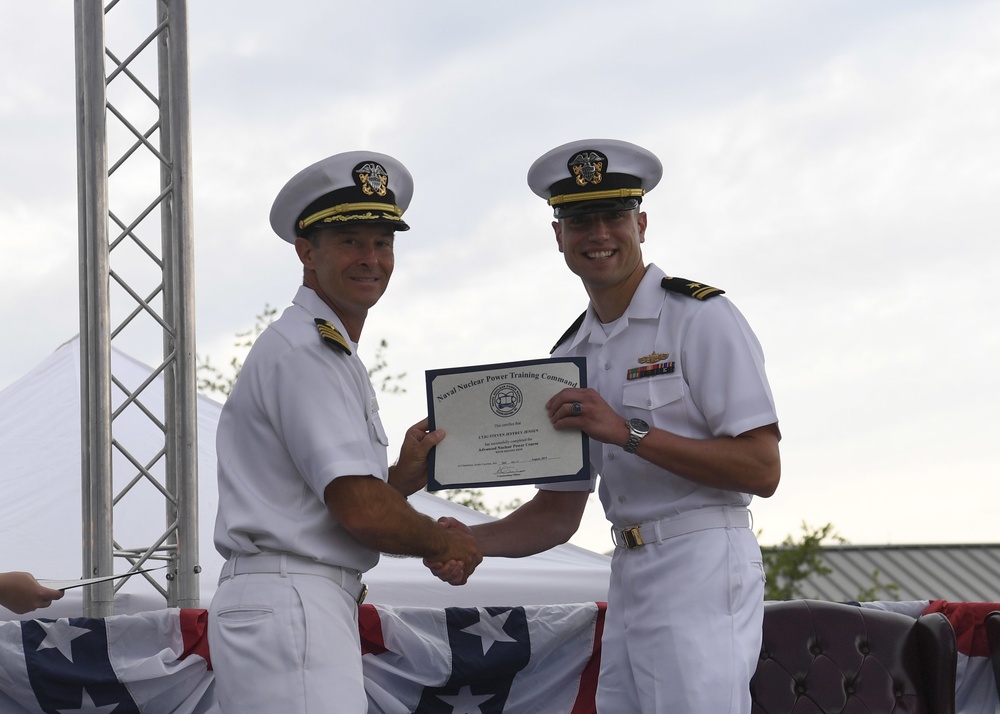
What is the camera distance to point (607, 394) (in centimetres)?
324

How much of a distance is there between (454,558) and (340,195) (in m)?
0.96

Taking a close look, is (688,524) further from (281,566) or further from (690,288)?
(281,566)

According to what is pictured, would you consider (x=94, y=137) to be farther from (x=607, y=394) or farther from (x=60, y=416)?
(x=607, y=394)

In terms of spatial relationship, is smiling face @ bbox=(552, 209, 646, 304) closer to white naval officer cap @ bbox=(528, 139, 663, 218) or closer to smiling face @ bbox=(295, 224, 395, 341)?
white naval officer cap @ bbox=(528, 139, 663, 218)

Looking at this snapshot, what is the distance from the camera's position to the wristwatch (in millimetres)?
2926

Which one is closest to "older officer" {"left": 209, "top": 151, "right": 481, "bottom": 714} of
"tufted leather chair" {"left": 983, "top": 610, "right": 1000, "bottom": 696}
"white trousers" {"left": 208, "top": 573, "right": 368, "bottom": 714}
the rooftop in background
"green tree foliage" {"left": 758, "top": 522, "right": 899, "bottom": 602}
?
"white trousers" {"left": 208, "top": 573, "right": 368, "bottom": 714}

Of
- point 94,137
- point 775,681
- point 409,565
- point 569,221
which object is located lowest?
point 775,681

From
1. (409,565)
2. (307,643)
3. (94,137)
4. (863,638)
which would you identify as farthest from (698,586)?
(94,137)

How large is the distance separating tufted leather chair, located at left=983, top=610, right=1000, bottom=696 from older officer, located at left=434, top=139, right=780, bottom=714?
1.93 m

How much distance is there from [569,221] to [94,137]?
2.62 metres

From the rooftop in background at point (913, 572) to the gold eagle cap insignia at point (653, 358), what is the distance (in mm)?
15062

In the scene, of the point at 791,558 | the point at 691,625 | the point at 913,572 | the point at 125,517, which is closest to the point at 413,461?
the point at 691,625

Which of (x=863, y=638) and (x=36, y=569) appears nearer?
(x=863, y=638)

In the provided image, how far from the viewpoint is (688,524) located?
9.84 ft
